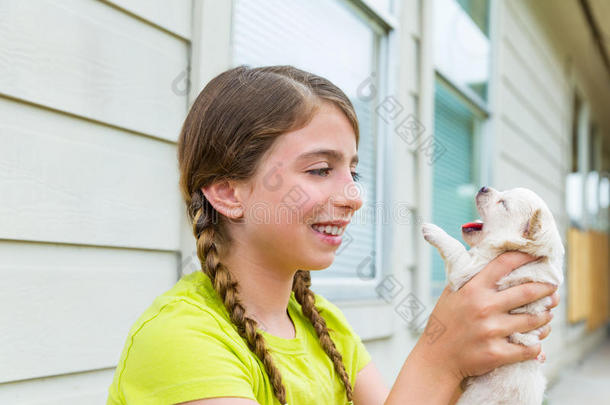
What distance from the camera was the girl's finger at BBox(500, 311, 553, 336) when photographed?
3.58ft

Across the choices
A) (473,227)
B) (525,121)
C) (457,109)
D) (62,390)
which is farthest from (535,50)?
(62,390)

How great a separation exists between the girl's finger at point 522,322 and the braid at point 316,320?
327 mm

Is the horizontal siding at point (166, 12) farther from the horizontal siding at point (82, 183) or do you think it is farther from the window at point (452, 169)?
the window at point (452, 169)

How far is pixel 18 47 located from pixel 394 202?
178 centimetres

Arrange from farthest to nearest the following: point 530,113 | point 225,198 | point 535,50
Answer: point 535,50 → point 530,113 → point 225,198

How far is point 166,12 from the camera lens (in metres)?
1.35

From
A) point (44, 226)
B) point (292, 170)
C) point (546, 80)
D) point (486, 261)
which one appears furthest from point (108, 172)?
point (546, 80)

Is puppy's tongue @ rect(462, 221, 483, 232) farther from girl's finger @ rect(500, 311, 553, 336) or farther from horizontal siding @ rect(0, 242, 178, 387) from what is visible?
horizontal siding @ rect(0, 242, 178, 387)

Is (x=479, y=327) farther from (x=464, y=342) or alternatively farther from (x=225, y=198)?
(x=225, y=198)

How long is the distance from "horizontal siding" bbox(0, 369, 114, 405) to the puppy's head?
95 centimetres

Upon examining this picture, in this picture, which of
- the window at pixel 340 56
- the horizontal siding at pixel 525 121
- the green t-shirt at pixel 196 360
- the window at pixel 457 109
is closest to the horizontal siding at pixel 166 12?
the window at pixel 340 56

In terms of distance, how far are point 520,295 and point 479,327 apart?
134 mm

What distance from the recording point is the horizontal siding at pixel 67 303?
1.00m

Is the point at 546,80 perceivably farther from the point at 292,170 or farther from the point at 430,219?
the point at 292,170
